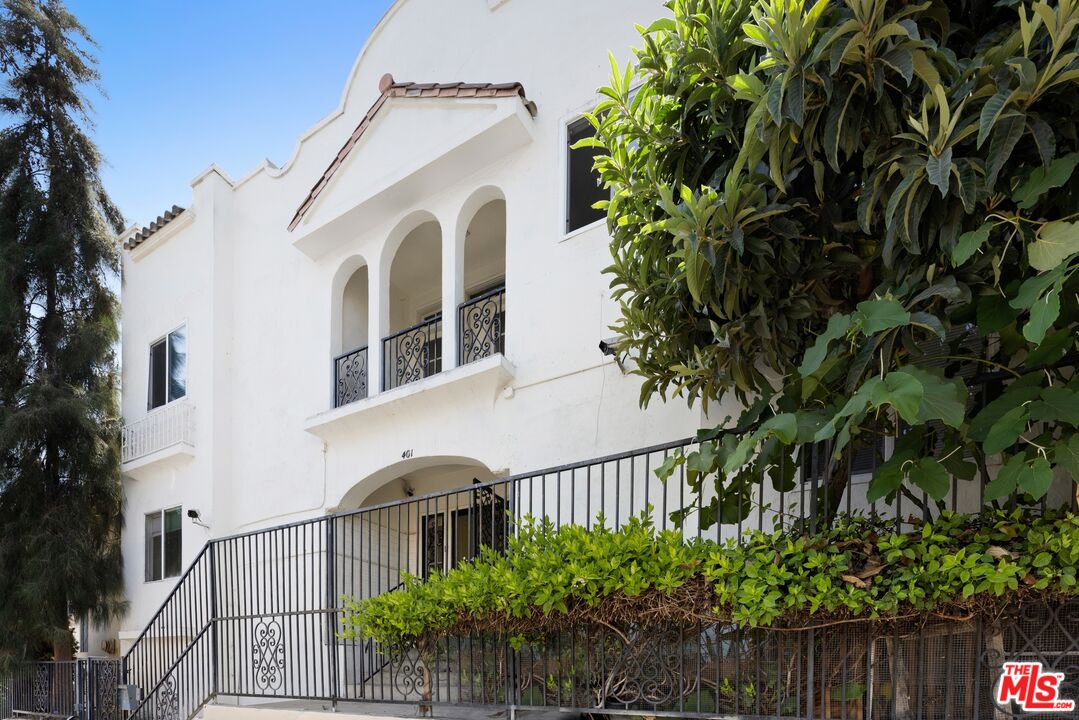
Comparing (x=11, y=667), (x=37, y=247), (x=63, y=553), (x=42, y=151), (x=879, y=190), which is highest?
(x=42, y=151)

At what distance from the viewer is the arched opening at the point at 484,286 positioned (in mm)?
9570

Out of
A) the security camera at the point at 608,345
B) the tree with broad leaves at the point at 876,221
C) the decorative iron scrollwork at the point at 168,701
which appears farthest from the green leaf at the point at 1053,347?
the decorative iron scrollwork at the point at 168,701

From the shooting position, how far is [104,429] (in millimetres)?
14789

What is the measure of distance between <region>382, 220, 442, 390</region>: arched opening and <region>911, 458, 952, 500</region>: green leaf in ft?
22.3

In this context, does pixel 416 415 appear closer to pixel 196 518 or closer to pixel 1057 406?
pixel 196 518

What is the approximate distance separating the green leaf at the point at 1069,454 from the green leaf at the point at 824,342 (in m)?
1.01

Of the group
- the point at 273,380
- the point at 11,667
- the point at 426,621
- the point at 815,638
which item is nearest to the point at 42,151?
the point at 273,380

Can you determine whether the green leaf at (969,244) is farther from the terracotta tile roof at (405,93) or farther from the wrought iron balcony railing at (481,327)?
the wrought iron balcony railing at (481,327)

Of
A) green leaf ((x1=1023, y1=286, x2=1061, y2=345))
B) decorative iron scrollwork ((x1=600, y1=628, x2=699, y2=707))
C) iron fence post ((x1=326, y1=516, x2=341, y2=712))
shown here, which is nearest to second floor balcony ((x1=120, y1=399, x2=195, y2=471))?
iron fence post ((x1=326, y1=516, x2=341, y2=712))

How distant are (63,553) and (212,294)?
15.1ft

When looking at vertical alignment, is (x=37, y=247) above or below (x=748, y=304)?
above

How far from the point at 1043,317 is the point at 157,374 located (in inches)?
581

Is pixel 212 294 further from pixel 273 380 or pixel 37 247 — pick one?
pixel 37 247

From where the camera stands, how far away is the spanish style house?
5414 mm
